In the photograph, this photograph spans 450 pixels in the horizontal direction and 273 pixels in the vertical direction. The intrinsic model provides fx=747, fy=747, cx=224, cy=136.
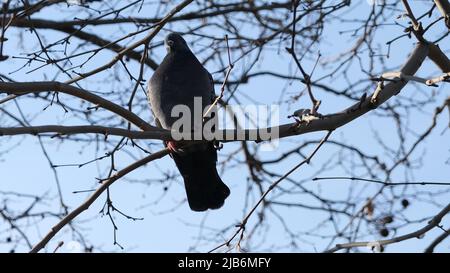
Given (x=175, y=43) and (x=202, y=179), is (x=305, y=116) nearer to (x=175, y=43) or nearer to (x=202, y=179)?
(x=202, y=179)

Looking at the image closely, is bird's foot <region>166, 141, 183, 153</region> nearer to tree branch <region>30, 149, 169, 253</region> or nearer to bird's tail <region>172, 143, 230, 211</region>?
tree branch <region>30, 149, 169, 253</region>

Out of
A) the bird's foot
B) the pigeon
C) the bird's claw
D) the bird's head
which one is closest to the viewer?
the bird's claw

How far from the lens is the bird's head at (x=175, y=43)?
530 cm

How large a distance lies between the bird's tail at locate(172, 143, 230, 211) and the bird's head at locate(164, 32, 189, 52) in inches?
31.9

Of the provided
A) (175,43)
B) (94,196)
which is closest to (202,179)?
(175,43)

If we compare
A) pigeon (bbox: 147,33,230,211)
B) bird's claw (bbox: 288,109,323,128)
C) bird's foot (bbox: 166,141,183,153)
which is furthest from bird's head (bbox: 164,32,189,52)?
bird's claw (bbox: 288,109,323,128)

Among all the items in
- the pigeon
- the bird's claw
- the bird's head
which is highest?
the bird's head

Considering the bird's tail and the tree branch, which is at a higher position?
the bird's tail

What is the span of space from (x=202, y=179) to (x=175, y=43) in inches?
39.9

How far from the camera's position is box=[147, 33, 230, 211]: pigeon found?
4.94 meters

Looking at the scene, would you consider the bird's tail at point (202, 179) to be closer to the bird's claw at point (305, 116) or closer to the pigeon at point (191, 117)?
the pigeon at point (191, 117)

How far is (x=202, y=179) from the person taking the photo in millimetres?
5027
